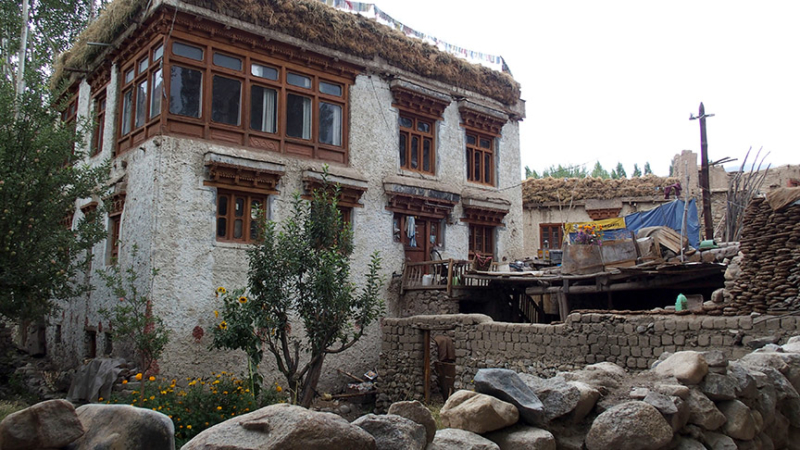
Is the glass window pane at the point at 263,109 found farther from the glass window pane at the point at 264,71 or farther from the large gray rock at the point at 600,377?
the large gray rock at the point at 600,377

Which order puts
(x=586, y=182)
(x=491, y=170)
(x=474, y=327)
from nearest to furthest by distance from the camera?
(x=474, y=327)
(x=491, y=170)
(x=586, y=182)

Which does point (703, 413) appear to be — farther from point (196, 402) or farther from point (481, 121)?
point (481, 121)

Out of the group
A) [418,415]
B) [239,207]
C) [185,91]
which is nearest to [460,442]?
[418,415]

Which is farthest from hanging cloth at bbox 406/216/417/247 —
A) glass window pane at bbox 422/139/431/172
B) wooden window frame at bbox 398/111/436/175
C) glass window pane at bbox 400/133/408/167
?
glass window pane at bbox 422/139/431/172

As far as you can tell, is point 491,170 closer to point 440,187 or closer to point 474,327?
point 440,187

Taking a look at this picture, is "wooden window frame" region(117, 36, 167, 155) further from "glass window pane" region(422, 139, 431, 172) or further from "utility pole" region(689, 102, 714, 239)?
"utility pole" region(689, 102, 714, 239)

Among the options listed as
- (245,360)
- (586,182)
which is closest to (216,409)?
(245,360)

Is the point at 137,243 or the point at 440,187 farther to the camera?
the point at 440,187

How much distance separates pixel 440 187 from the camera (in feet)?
59.9

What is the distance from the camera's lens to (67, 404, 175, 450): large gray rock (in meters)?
2.65

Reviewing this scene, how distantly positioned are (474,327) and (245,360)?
17.4 ft

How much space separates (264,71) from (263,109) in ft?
3.17

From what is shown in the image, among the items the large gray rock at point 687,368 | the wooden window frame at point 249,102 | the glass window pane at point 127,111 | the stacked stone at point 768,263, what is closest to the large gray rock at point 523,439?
the large gray rock at point 687,368

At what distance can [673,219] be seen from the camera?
1767 centimetres
